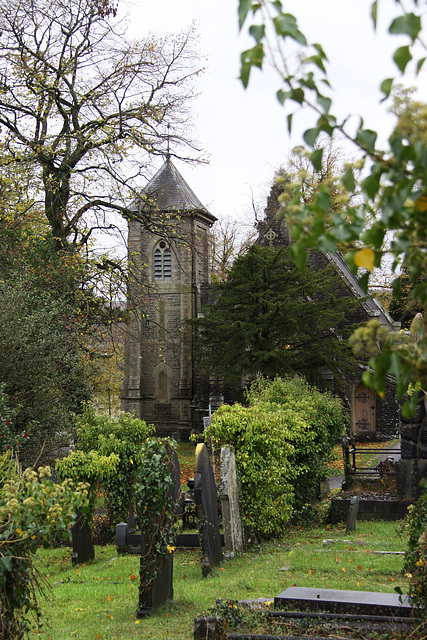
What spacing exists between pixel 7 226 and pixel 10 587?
1490cm

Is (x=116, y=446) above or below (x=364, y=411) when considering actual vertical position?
above

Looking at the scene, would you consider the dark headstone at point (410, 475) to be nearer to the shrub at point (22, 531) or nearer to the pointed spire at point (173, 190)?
the shrub at point (22, 531)

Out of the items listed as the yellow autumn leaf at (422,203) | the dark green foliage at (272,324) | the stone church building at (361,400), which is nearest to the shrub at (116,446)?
the dark green foliage at (272,324)

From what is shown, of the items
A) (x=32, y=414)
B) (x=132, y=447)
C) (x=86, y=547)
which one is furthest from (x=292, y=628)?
(x=32, y=414)

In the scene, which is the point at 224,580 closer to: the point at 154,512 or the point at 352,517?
the point at 154,512

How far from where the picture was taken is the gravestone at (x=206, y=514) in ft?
27.1

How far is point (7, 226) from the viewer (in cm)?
1773

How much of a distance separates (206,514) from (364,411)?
23.7 m

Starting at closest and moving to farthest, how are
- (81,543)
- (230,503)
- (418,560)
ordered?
(418,560) → (230,503) → (81,543)

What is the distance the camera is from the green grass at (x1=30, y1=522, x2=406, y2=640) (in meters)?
5.97

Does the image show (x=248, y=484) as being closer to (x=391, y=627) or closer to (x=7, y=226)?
(x=391, y=627)

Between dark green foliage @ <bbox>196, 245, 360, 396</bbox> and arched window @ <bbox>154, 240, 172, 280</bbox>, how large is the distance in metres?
10.6

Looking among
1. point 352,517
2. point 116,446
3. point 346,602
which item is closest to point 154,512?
point 346,602

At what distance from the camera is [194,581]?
26.0ft
